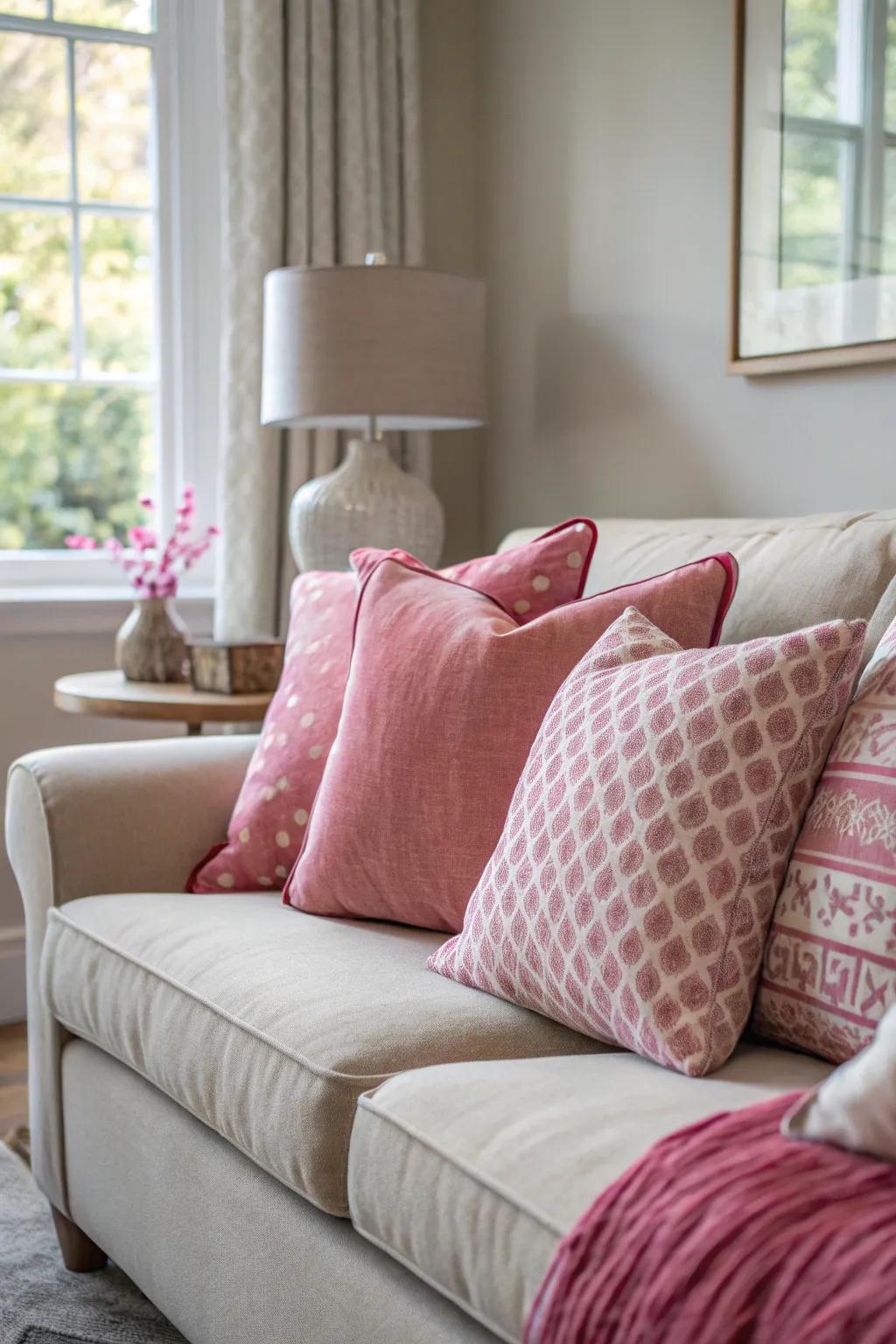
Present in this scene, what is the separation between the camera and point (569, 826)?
4.23ft

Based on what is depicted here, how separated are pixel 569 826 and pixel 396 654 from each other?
1.53ft

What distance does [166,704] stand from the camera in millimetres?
2365

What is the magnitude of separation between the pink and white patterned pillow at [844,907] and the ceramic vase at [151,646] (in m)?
1.60

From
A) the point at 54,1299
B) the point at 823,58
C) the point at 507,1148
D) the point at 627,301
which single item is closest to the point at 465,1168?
the point at 507,1148

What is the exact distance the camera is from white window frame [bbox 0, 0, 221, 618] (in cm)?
306

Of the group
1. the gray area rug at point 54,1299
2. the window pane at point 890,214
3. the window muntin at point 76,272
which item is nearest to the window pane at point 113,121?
the window muntin at point 76,272

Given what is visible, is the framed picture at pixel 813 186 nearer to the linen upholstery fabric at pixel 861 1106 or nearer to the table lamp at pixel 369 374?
the table lamp at pixel 369 374

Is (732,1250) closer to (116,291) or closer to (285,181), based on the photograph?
(285,181)

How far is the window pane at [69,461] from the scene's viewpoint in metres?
3.09

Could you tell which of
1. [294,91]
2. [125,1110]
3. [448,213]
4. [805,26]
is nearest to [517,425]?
[448,213]

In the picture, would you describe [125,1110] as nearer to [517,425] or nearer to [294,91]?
[517,425]

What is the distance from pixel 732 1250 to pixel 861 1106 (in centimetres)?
13

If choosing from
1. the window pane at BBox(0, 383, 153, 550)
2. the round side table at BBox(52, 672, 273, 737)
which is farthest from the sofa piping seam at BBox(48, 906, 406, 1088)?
the window pane at BBox(0, 383, 153, 550)

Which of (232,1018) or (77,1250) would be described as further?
(77,1250)
